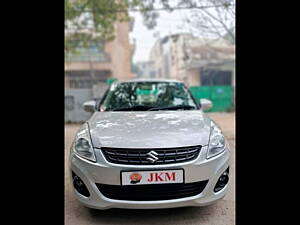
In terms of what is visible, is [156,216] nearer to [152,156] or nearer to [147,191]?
[147,191]

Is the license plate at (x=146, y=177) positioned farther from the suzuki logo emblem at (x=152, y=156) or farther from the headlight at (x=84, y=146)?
the headlight at (x=84, y=146)

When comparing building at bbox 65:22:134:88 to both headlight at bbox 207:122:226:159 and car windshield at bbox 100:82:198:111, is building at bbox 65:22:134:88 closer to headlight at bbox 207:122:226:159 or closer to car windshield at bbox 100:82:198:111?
car windshield at bbox 100:82:198:111

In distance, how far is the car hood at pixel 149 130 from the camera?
2.26 metres

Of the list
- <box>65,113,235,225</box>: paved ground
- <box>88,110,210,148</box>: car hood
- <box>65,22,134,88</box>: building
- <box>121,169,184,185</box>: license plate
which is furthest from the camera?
<box>65,22,134,88</box>: building

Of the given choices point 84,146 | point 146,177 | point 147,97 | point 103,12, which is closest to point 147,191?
point 146,177

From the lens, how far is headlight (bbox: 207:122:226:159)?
232 centimetres

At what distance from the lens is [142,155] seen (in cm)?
217

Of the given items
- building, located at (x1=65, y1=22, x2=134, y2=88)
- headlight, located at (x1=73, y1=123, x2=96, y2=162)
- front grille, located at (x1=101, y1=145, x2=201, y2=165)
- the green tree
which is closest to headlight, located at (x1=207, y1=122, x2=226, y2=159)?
front grille, located at (x1=101, y1=145, x2=201, y2=165)

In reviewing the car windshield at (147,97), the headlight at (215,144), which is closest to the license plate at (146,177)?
the headlight at (215,144)

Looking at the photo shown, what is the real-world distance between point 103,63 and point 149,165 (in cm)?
1805

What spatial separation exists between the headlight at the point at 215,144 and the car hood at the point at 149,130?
0.05 m

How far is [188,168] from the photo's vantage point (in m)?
2.17
